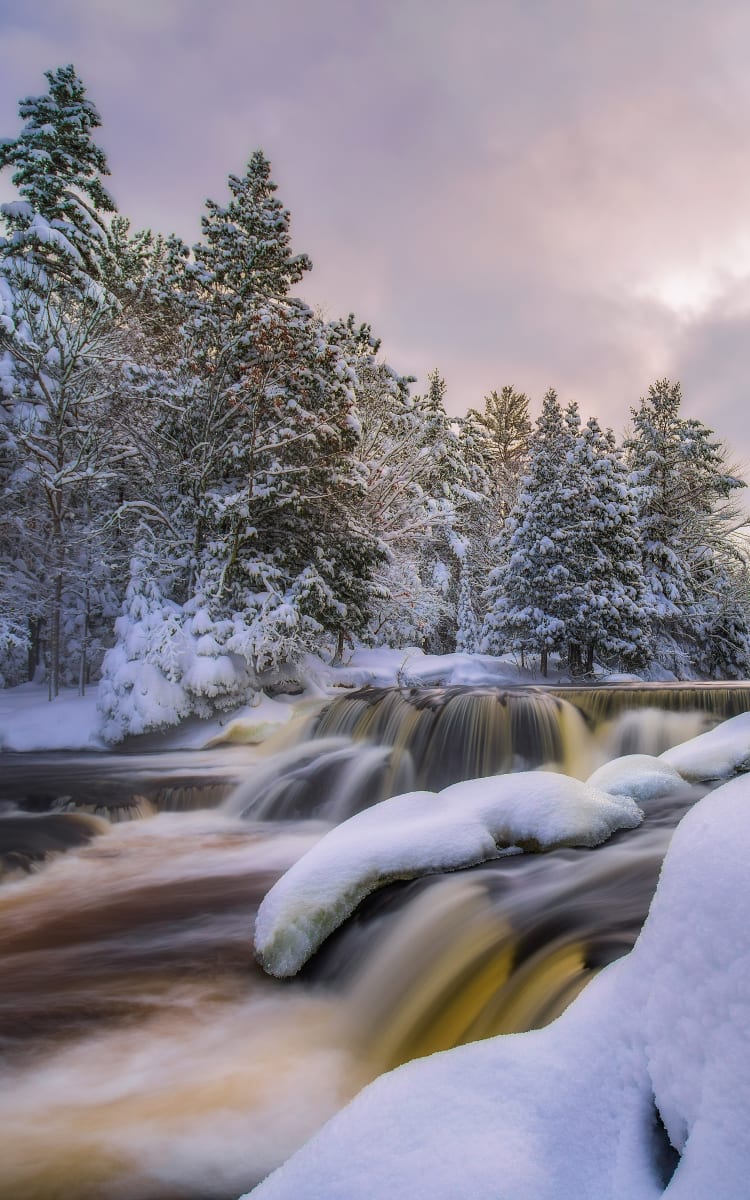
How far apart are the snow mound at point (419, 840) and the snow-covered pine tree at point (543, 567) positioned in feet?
47.4

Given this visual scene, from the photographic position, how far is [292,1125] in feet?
8.82

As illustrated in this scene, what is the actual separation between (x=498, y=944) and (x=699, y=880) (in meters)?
1.84

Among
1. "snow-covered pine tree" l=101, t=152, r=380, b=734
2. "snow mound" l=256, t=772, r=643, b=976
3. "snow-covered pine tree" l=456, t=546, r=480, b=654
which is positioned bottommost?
"snow mound" l=256, t=772, r=643, b=976

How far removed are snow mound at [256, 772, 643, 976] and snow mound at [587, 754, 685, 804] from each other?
48 centimetres

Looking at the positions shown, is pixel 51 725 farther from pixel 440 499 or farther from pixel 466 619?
pixel 466 619

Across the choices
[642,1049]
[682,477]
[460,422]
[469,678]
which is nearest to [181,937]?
[642,1049]

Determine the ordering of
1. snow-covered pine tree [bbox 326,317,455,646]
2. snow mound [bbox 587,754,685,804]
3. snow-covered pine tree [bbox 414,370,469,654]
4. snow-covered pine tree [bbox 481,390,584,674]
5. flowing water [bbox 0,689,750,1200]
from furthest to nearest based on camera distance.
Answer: snow-covered pine tree [bbox 414,370,469,654] → snow-covered pine tree [bbox 481,390,584,674] → snow-covered pine tree [bbox 326,317,455,646] → snow mound [bbox 587,754,685,804] → flowing water [bbox 0,689,750,1200]

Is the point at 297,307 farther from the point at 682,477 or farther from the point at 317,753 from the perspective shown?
the point at 682,477

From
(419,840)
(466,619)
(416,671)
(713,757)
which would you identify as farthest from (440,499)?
(419,840)

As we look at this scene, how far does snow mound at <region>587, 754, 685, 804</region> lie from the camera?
5.01m

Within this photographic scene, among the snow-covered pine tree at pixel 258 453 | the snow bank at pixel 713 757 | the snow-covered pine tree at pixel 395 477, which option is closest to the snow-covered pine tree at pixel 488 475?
the snow-covered pine tree at pixel 395 477

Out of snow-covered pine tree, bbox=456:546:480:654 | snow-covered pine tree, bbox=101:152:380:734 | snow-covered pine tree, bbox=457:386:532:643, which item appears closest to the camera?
snow-covered pine tree, bbox=101:152:380:734

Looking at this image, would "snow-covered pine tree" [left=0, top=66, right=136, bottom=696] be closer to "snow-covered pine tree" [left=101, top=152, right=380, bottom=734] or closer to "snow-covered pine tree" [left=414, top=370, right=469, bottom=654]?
"snow-covered pine tree" [left=101, top=152, right=380, bottom=734]

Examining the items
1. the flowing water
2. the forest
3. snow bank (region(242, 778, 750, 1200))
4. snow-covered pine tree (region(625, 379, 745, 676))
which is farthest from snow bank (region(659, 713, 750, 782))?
snow-covered pine tree (region(625, 379, 745, 676))
